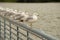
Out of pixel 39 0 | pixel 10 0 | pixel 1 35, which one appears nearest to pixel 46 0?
pixel 39 0

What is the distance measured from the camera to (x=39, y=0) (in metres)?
28.4

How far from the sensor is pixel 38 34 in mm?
1800

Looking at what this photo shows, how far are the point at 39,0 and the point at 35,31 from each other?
26708mm

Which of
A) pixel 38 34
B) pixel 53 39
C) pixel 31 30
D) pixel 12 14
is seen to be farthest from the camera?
pixel 12 14

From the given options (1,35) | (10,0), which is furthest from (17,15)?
(10,0)

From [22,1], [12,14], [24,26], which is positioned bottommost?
[22,1]

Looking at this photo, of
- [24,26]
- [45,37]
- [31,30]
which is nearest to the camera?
[45,37]

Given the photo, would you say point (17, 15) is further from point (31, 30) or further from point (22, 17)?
point (31, 30)

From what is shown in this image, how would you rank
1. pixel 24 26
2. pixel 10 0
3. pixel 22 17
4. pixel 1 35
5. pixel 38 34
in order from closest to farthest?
pixel 38 34, pixel 24 26, pixel 1 35, pixel 22 17, pixel 10 0

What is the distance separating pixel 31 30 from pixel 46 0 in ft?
88.1

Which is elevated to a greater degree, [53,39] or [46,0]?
[53,39]

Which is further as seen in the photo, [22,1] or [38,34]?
[22,1]

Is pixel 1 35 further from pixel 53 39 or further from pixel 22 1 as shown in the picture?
pixel 22 1

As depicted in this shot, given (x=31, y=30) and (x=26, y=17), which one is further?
(x=26, y=17)
